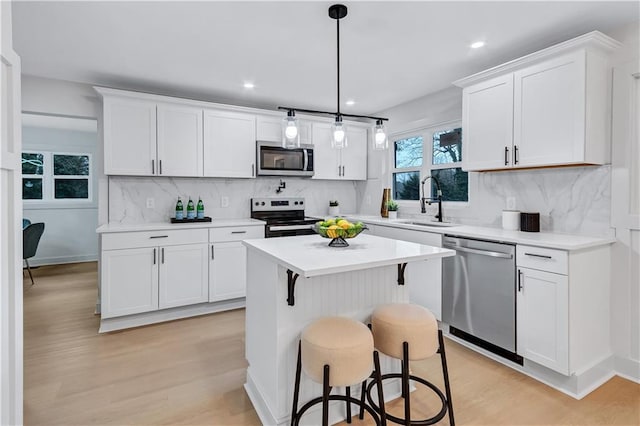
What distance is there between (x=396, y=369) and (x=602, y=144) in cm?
210

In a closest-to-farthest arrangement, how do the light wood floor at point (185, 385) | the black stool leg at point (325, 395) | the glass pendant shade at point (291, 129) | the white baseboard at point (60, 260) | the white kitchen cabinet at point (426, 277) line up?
the black stool leg at point (325, 395), the light wood floor at point (185, 385), the glass pendant shade at point (291, 129), the white kitchen cabinet at point (426, 277), the white baseboard at point (60, 260)

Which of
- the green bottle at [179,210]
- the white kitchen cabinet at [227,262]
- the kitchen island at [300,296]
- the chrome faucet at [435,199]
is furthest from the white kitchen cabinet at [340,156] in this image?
the kitchen island at [300,296]

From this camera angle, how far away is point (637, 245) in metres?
2.32

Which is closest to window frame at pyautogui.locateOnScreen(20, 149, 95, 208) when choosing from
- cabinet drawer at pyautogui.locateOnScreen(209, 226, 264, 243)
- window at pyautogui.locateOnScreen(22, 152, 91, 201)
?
window at pyautogui.locateOnScreen(22, 152, 91, 201)

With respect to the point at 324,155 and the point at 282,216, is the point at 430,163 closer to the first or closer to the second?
the point at 324,155

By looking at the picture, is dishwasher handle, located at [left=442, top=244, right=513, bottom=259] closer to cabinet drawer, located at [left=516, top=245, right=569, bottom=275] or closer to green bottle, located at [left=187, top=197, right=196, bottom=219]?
cabinet drawer, located at [left=516, top=245, right=569, bottom=275]

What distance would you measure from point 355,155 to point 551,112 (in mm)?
2659

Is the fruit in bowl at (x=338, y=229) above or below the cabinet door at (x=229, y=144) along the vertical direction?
below

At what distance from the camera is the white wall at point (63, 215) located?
5891 millimetres

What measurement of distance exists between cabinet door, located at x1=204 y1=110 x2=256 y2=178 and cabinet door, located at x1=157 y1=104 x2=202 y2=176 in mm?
96

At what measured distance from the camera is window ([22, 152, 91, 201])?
19.5 ft

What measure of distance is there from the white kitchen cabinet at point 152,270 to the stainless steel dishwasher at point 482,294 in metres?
2.40

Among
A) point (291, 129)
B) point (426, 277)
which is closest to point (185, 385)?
point (291, 129)

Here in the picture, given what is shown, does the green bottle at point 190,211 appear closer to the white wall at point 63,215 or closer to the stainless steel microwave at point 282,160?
the stainless steel microwave at point 282,160
